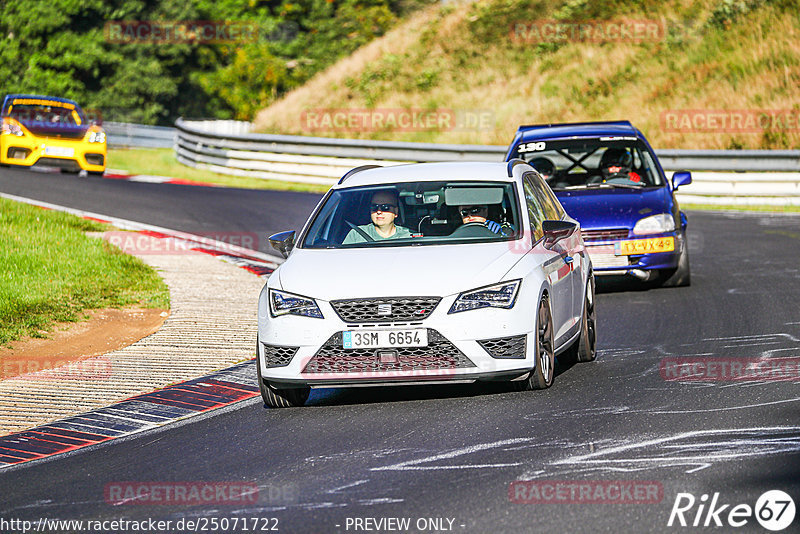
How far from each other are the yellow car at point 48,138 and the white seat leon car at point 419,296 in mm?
19299

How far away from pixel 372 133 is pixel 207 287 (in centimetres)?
2217

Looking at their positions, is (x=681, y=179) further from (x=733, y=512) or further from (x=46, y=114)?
(x=46, y=114)

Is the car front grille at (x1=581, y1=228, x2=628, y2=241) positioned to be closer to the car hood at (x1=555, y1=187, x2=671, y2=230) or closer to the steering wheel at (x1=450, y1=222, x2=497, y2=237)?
the car hood at (x1=555, y1=187, x2=671, y2=230)

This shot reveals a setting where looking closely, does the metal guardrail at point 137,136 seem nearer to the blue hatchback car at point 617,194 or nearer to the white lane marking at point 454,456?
the blue hatchback car at point 617,194

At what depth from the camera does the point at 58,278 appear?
556 inches

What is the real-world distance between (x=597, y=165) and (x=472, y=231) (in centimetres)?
634

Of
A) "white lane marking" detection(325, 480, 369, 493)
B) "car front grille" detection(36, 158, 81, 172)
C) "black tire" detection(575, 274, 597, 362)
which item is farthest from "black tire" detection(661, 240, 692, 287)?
"car front grille" detection(36, 158, 81, 172)

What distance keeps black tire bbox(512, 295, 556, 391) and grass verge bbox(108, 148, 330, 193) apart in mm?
19704

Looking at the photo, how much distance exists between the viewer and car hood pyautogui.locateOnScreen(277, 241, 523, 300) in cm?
815

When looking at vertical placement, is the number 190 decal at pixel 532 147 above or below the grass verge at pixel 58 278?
above

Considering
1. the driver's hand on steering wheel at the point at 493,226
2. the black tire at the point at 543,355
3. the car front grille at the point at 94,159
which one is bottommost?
the car front grille at the point at 94,159

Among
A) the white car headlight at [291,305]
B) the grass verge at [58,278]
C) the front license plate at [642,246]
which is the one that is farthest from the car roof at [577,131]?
the white car headlight at [291,305]

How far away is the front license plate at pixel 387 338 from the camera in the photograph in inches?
316

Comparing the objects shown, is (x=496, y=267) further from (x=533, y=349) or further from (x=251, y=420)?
(x=251, y=420)
